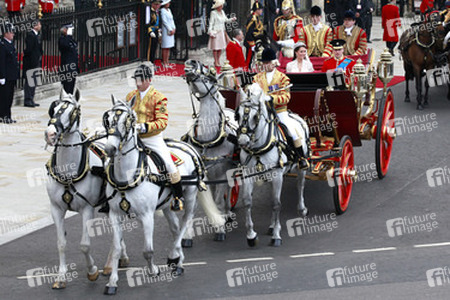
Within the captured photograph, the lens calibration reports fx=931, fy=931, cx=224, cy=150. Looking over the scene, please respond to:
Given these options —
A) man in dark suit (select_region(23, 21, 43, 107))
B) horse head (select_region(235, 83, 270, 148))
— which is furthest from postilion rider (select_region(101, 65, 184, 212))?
man in dark suit (select_region(23, 21, 43, 107))

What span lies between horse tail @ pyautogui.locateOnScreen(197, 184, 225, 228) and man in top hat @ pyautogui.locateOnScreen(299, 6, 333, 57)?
15.9 ft

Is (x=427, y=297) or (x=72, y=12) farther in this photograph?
(x=72, y=12)

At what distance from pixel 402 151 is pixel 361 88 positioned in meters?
3.67

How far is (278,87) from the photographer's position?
12.4 meters

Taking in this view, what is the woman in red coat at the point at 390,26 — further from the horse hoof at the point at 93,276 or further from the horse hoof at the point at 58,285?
the horse hoof at the point at 58,285

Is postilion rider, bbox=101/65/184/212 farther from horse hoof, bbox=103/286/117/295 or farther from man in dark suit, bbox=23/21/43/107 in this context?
man in dark suit, bbox=23/21/43/107

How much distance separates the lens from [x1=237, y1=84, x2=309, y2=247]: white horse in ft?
37.4

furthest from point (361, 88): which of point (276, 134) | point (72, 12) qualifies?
point (72, 12)

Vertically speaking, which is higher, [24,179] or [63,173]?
[63,173]

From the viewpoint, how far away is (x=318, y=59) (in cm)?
1540

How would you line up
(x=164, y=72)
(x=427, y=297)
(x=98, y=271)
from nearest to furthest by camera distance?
(x=427, y=297) → (x=98, y=271) → (x=164, y=72)

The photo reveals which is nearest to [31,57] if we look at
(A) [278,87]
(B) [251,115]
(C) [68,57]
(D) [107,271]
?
(C) [68,57]

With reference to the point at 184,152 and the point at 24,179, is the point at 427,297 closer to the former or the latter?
the point at 184,152

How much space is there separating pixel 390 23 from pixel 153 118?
19.9m
